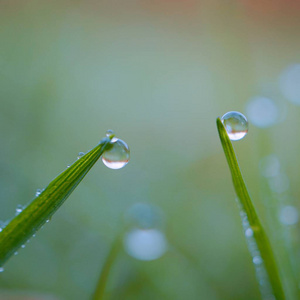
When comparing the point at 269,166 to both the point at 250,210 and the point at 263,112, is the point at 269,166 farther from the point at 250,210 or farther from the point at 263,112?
the point at 250,210

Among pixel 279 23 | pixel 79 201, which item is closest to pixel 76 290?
pixel 79 201

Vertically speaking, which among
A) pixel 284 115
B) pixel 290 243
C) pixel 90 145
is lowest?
pixel 290 243

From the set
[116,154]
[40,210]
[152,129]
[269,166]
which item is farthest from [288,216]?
[152,129]

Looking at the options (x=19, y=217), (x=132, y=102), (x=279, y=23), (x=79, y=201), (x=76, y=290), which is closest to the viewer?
(x=19, y=217)

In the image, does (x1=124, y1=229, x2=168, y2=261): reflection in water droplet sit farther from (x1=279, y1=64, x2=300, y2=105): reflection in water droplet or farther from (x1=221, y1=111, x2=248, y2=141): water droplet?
(x1=279, y1=64, x2=300, y2=105): reflection in water droplet

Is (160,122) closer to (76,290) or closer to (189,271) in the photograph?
(189,271)

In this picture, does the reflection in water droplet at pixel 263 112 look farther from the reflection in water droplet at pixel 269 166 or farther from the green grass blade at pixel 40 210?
the green grass blade at pixel 40 210
